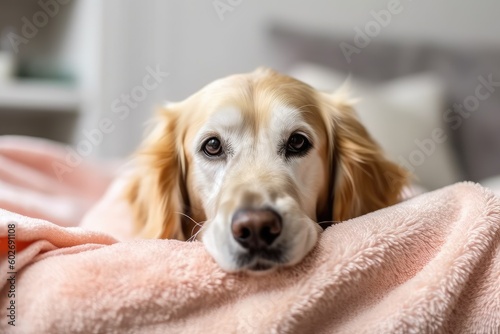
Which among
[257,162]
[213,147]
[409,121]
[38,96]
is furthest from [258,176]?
[38,96]

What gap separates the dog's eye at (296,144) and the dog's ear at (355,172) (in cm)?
12

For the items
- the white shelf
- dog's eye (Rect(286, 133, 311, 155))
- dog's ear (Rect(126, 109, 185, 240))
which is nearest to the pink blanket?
dog's eye (Rect(286, 133, 311, 155))

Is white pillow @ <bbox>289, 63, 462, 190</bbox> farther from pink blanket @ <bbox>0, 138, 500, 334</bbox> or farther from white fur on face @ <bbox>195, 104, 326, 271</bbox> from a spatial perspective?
pink blanket @ <bbox>0, 138, 500, 334</bbox>

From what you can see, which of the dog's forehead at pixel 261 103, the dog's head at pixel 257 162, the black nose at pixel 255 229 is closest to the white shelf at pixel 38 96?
the dog's head at pixel 257 162

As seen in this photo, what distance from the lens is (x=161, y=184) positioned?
4.46 ft

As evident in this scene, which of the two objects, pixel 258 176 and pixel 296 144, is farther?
pixel 296 144

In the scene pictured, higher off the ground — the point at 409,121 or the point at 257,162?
the point at 257,162

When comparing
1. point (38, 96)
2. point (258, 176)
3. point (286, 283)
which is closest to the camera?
point (286, 283)

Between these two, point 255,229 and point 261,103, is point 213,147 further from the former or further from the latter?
point 255,229

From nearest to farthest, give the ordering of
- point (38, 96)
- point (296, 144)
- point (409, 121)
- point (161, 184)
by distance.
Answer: point (296, 144)
point (161, 184)
point (409, 121)
point (38, 96)

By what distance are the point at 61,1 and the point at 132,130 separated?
2.79 feet

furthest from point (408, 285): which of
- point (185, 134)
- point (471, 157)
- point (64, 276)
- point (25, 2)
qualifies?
point (25, 2)

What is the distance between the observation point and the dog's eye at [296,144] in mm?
1185

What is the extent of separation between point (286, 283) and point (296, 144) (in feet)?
1.46
